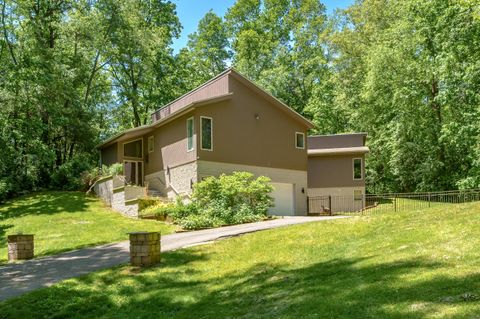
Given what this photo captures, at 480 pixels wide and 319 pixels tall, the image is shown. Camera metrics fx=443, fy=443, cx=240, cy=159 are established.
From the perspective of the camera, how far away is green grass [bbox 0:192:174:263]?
640 inches

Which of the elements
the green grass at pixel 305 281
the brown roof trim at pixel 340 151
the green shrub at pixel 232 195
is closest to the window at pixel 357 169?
the brown roof trim at pixel 340 151

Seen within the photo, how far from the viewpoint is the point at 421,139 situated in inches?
1361

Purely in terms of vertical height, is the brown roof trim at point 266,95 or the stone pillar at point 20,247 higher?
the brown roof trim at point 266,95

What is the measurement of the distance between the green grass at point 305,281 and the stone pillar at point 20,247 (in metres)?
4.40

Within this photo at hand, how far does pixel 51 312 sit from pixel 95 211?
15163 millimetres

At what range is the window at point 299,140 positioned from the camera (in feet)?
91.8

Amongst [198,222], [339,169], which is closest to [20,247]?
[198,222]

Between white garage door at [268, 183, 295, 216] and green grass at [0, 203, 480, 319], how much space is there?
40.4 feet

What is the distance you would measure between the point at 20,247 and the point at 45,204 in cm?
1222

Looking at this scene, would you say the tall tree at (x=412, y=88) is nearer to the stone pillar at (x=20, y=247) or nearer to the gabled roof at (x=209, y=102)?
the gabled roof at (x=209, y=102)

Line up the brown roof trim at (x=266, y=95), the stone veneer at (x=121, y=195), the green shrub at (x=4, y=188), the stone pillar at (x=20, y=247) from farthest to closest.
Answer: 1. the brown roof trim at (x=266, y=95)
2. the green shrub at (x=4, y=188)
3. the stone veneer at (x=121, y=195)
4. the stone pillar at (x=20, y=247)

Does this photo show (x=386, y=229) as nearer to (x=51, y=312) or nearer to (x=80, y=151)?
(x=51, y=312)

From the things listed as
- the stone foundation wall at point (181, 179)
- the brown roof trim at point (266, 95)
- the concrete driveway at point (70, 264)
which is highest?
the brown roof trim at point (266, 95)

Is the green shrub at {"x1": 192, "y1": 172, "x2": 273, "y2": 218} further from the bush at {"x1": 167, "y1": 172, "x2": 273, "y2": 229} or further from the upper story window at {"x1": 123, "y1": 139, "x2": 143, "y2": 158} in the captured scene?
the upper story window at {"x1": 123, "y1": 139, "x2": 143, "y2": 158}
